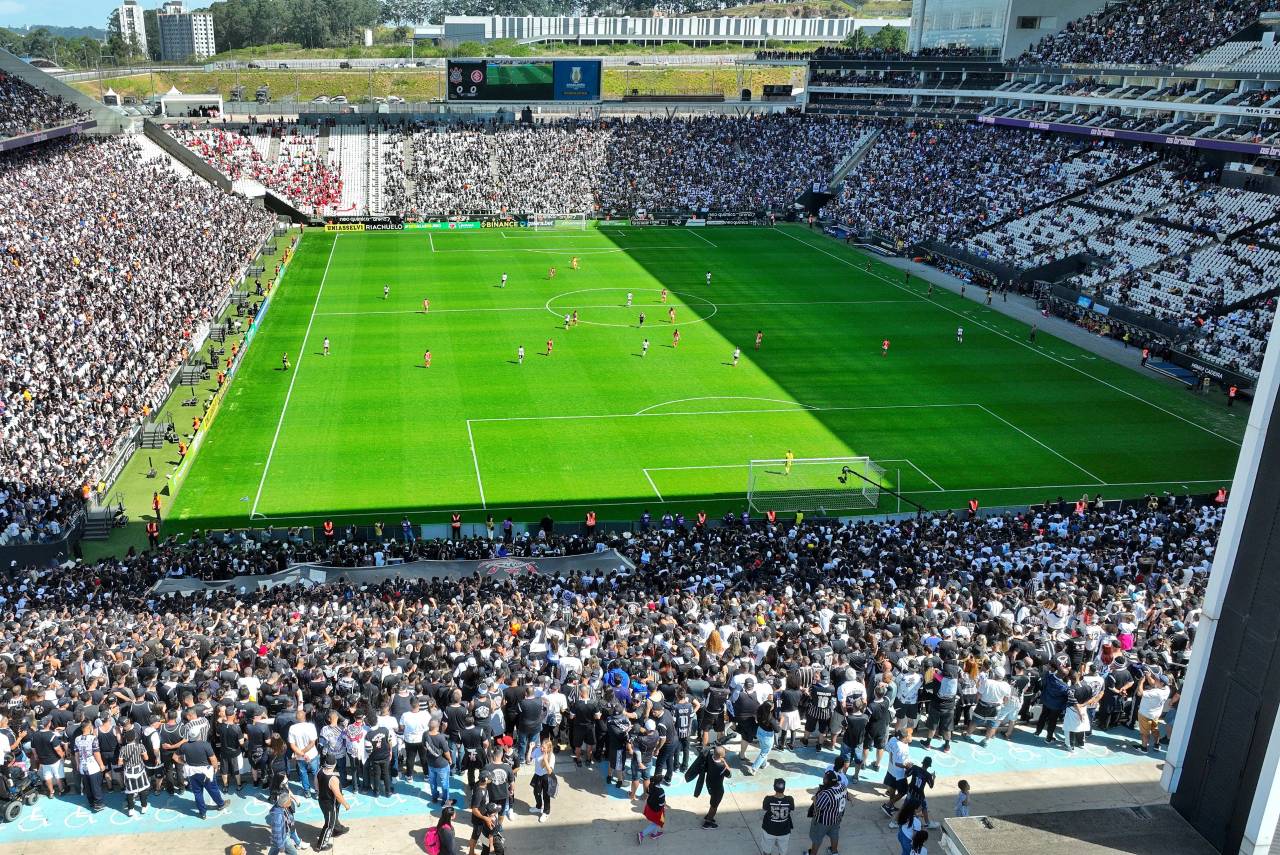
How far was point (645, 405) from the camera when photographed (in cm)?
4566

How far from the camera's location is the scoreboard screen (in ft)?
298

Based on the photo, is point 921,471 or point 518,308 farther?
point 518,308

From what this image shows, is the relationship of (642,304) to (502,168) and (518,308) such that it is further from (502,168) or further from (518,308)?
(502,168)

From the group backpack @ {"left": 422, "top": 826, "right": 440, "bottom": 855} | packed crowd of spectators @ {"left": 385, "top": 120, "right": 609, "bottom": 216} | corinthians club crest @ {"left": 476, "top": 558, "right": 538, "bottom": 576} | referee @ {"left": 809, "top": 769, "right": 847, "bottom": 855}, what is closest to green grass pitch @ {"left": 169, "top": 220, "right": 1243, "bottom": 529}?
corinthians club crest @ {"left": 476, "top": 558, "right": 538, "bottom": 576}

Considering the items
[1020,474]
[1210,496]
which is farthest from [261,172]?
→ [1210,496]

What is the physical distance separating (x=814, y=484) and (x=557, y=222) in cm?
5548

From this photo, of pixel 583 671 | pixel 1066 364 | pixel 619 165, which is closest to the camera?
pixel 583 671

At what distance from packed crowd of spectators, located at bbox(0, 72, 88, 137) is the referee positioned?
58.4m

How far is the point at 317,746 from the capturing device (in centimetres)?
1502

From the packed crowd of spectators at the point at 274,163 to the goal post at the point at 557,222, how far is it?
1640 cm

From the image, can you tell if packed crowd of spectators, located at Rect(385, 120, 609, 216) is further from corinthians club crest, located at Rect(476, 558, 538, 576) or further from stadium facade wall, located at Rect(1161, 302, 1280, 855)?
stadium facade wall, located at Rect(1161, 302, 1280, 855)

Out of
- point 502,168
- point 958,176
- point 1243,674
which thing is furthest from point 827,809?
point 502,168

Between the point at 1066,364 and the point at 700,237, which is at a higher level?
the point at 700,237

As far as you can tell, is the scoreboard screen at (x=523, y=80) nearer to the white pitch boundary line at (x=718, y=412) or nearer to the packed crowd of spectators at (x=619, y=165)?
the packed crowd of spectators at (x=619, y=165)
